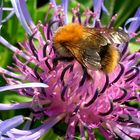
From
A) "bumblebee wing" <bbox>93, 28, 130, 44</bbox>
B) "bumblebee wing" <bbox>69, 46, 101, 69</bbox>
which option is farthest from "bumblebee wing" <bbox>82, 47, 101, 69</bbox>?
"bumblebee wing" <bbox>93, 28, 130, 44</bbox>

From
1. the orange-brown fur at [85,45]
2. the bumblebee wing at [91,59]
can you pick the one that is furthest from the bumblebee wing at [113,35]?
the bumblebee wing at [91,59]

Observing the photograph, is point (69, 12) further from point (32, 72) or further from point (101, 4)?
point (32, 72)

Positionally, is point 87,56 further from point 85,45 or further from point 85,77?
point 85,77

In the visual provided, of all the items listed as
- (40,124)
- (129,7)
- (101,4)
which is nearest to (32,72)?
(40,124)

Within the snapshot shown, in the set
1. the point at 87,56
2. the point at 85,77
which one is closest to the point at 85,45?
the point at 87,56

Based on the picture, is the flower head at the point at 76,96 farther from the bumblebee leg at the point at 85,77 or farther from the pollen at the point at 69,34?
the pollen at the point at 69,34

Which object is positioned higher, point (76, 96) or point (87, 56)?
point (87, 56)

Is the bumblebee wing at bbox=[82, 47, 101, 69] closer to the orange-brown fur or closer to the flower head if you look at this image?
the orange-brown fur

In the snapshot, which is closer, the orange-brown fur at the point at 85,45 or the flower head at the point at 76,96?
the orange-brown fur at the point at 85,45
